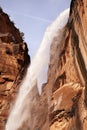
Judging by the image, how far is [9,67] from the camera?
34.1 metres

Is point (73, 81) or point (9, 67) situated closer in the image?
point (73, 81)

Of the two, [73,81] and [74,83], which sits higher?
[73,81]

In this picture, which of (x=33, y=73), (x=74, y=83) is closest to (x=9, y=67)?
(x=33, y=73)

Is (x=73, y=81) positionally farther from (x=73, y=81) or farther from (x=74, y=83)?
(x=74, y=83)

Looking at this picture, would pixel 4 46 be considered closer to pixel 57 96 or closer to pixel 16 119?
pixel 16 119

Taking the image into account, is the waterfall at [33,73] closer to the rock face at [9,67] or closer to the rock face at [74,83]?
the rock face at [9,67]

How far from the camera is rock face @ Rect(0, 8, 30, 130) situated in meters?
32.0

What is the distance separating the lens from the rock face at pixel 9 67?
105 ft

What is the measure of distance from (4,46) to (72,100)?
19.4 metres

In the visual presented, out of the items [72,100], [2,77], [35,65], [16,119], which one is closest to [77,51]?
[72,100]

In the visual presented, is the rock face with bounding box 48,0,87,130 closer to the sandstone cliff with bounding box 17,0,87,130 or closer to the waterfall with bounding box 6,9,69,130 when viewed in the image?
the sandstone cliff with bounding box 17,0,87,130

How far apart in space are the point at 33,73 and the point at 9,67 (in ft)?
9.26

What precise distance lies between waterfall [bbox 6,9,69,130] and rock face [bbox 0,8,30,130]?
1.91 ft

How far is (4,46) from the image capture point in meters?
35.5
